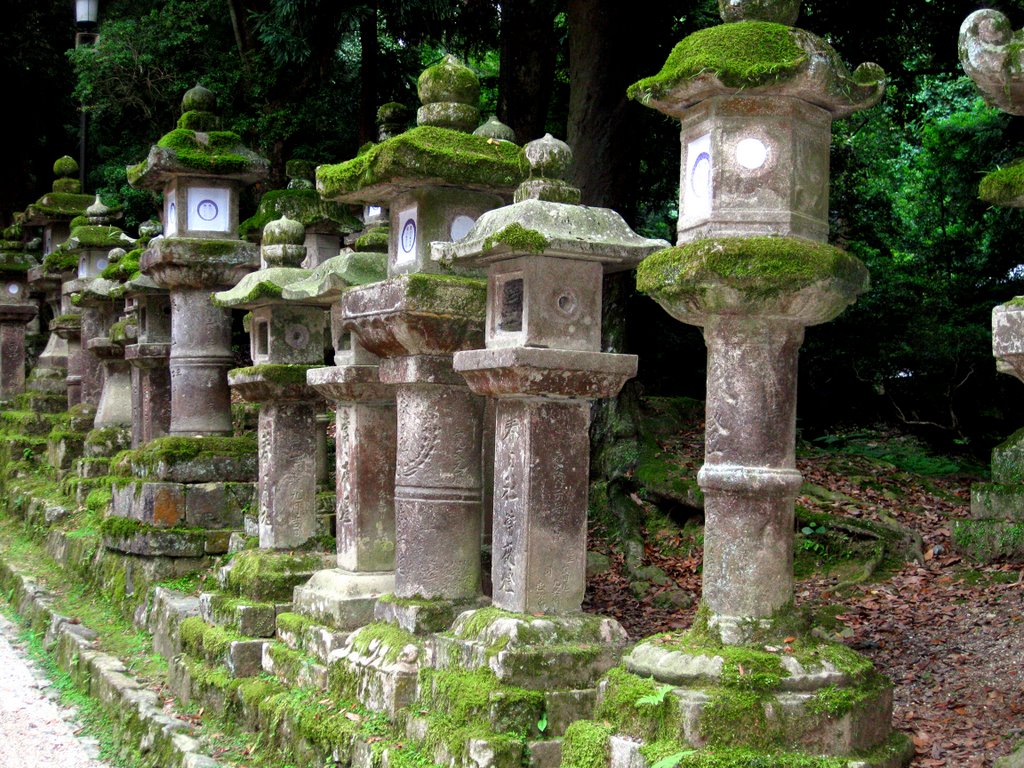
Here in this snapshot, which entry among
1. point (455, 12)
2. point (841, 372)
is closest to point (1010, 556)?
point (841, 372)

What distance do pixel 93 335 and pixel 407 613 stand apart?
9.94 meters

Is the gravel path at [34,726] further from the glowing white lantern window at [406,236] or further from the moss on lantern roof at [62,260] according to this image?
the moss on lantern roof at [62,260]

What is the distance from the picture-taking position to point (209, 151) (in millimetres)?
10578

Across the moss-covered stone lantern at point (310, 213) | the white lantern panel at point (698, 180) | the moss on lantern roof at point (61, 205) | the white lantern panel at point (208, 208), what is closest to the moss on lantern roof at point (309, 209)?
the moss-covered stone lantern at point (310, 213)

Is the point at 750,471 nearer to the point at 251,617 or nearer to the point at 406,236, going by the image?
the point at 406,236

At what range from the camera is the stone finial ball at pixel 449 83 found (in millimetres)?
6574

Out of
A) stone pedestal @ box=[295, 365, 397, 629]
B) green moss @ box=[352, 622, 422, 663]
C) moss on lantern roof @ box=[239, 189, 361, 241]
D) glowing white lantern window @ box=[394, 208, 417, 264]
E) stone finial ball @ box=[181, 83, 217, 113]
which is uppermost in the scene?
stone finial ball @ box=[181, 83, 217, 113]

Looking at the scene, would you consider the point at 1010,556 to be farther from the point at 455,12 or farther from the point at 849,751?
the point at 455,12

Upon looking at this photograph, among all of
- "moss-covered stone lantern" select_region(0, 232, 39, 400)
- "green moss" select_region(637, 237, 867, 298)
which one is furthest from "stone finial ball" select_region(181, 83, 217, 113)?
"moss-covered stone lantern" select_region(0, 232, 39, 400)

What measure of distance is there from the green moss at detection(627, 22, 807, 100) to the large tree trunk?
7271 mm

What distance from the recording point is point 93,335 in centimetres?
1473

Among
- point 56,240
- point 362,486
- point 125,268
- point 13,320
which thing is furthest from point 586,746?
point 13,320

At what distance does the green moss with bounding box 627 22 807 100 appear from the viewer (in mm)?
4586

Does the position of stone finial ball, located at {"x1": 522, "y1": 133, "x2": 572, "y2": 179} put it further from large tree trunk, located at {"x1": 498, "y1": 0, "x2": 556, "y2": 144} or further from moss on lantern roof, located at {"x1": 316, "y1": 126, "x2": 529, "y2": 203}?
large tree trunk, located at {"x1": 498, "y1": 0, "x2": 556, "y2": 144}
